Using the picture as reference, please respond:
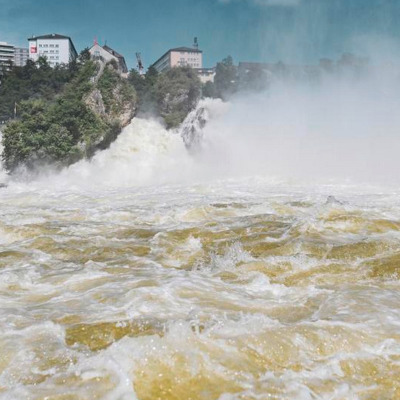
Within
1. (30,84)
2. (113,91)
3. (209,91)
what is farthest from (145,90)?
(30,84)

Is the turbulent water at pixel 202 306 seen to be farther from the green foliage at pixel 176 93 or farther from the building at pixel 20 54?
the building at pixel 20 54

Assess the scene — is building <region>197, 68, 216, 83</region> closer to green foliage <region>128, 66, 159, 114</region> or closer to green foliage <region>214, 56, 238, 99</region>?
green foliage <region>214, 56, 238, 99</region>

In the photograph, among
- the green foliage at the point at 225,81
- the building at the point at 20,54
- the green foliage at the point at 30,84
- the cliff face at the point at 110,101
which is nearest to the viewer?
the cliff face at the point at 110,101

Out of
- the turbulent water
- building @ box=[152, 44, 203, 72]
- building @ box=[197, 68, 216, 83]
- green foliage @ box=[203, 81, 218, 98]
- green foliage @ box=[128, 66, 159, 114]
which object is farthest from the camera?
building @ box=[152, 44, 203, 72]

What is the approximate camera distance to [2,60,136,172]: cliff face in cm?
2822

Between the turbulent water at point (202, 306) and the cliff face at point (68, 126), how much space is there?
17609mm

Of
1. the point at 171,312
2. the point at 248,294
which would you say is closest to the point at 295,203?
the point at 248,294

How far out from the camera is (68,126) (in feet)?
98.2

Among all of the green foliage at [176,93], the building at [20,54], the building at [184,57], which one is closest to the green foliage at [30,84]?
the green foliage at [176,93]

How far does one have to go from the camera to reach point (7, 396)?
10.6 ft

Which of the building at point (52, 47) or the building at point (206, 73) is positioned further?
the building at point (52, 47)

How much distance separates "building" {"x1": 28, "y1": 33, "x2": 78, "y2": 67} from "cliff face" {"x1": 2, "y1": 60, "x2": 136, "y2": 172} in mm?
66026

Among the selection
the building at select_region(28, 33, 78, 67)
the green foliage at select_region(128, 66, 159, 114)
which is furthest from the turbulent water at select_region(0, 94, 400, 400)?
the building at select_region(28, 33, 78, 67)

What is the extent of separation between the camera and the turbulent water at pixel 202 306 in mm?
3473
